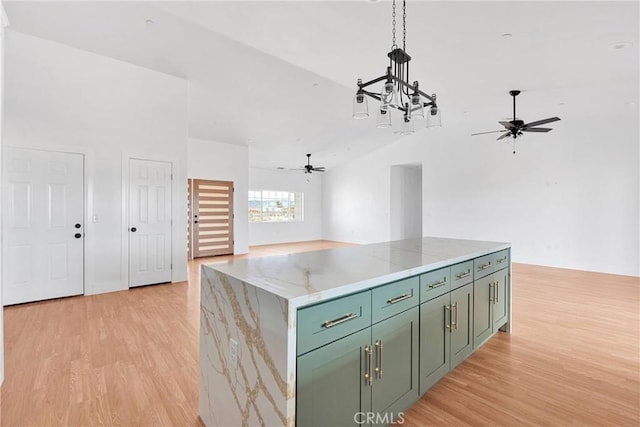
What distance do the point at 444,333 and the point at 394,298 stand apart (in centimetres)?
71

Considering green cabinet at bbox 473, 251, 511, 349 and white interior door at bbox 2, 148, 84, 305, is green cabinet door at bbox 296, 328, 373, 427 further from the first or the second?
white interior door at bbox 2, 148, 84, 305

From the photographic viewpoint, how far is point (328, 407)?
138 cm

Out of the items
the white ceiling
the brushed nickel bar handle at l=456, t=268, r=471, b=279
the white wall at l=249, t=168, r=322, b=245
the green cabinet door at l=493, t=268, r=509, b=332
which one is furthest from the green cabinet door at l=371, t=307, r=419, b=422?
the white wall at l=249, t=168, r=322, b=245

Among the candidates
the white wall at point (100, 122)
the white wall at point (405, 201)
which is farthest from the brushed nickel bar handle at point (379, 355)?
the white wall at point (405, 201)

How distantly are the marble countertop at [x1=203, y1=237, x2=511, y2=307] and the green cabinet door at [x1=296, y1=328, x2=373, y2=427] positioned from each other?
24 cm

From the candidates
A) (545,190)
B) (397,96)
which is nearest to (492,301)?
(397,96)

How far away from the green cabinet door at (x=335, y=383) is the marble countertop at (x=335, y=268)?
9.6 inches

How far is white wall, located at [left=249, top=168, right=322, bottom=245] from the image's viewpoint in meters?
10.0

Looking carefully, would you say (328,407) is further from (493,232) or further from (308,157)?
(308,157)

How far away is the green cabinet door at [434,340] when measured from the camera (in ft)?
6.32

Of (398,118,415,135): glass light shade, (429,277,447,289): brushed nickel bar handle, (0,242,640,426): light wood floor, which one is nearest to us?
(0,242,640,426): light wood floor

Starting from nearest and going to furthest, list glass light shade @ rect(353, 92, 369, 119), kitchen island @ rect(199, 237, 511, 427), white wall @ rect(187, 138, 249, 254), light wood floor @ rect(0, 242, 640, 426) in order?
kitchen island @ rect(199, 237, 511, 427) → light wood floor @ rect(0, 242, 640, 426) → glass light shade @ rect(353, 92, 369, 119) → white wall @ rect(187, 138, 249, 254)

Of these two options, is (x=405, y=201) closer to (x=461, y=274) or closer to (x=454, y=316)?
(x=461, y=274)

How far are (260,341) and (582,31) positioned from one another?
3.83 metres
